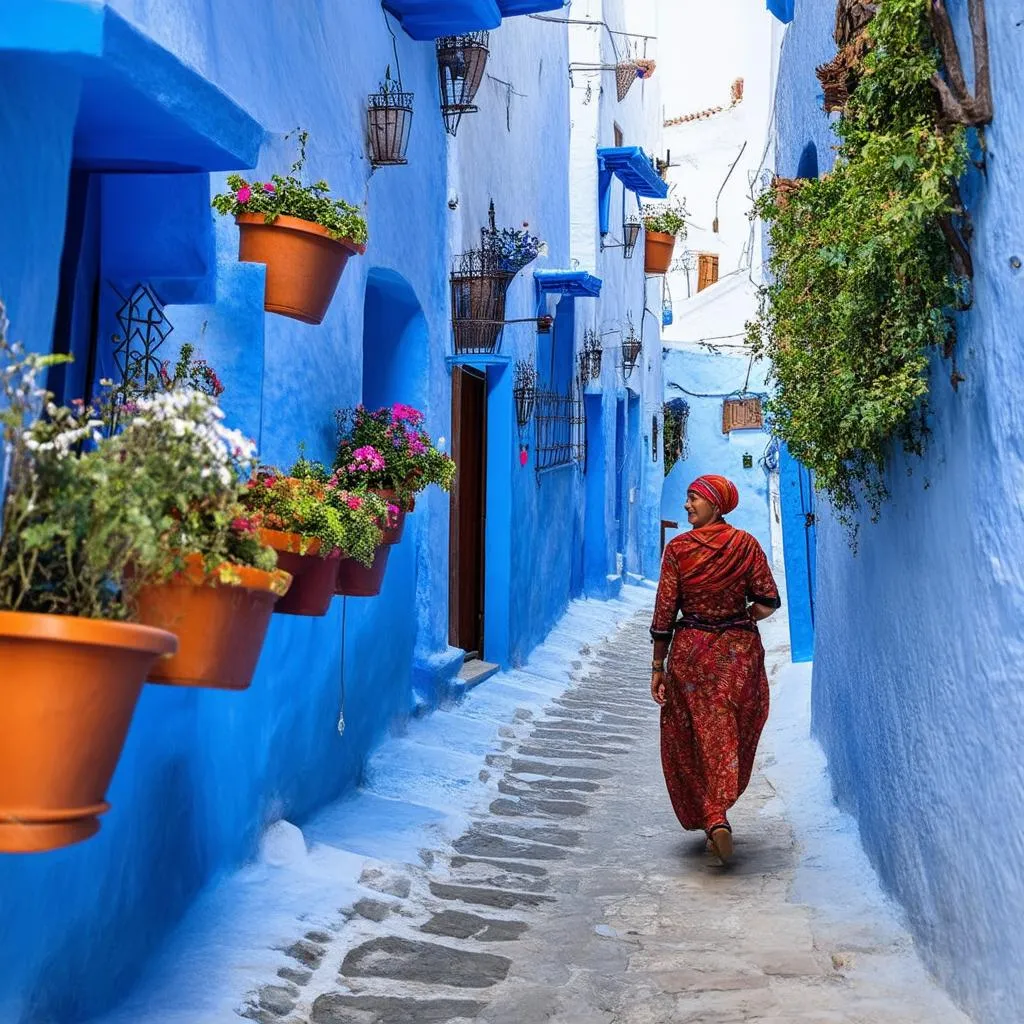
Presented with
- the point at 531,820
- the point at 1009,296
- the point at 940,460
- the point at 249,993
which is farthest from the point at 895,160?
the point at 531,820

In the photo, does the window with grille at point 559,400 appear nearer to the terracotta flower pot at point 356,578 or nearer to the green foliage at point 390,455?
the green foliage at point 390,455

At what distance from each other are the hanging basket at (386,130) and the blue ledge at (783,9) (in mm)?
3772

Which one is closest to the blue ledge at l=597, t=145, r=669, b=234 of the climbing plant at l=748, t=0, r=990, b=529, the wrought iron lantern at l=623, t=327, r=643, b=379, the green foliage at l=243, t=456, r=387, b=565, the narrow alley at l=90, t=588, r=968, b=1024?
the wrought iron lantern at l=623, t=327, r=643, b=379

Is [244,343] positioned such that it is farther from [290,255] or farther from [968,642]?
[968,642]

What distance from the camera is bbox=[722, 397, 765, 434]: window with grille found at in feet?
94.7

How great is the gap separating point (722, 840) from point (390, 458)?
7.05 feet

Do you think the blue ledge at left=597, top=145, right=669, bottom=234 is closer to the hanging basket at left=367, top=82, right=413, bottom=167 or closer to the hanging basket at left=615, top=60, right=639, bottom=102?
the hanging basket at left=615, top=60, right=639, bottom=102

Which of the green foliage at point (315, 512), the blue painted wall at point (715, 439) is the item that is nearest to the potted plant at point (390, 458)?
the green foliage at point (315, 512)

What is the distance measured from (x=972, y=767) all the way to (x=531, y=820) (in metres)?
3.23

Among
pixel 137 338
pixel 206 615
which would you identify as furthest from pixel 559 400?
pixel 206 615

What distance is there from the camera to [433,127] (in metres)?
8.62

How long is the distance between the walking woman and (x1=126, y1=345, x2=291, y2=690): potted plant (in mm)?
3358

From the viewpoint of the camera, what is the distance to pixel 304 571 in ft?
14.6

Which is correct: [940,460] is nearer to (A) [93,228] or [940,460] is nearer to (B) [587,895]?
(B) [587,895]
